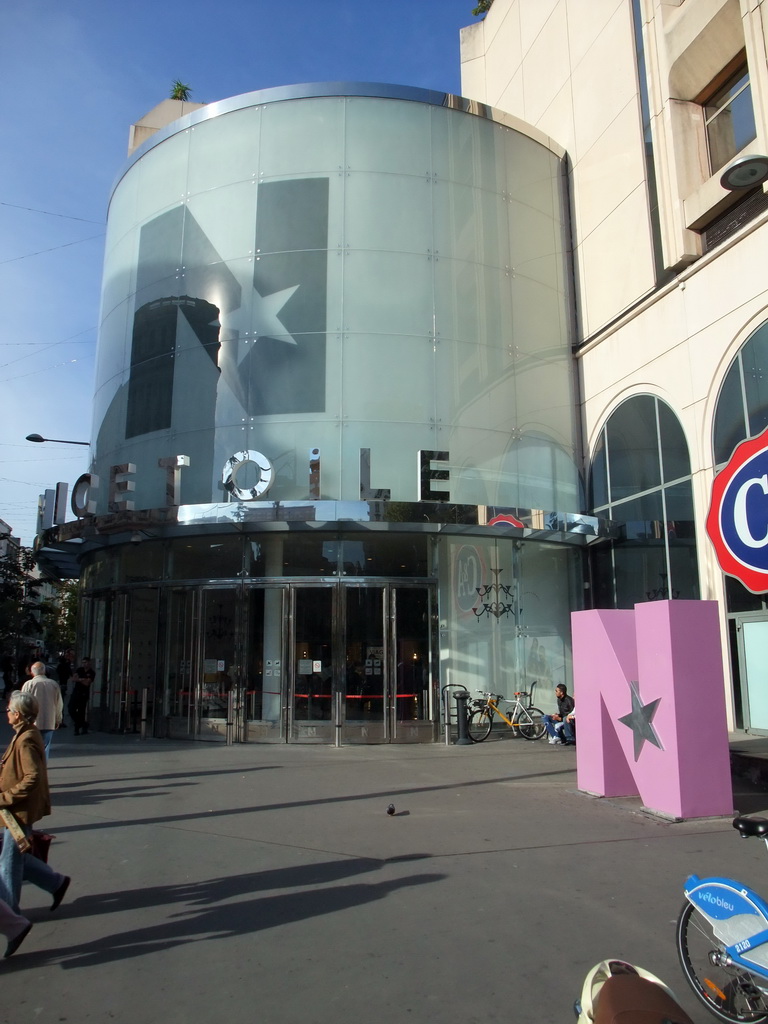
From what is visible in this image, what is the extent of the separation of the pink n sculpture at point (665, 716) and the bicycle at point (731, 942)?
4613 millimetres

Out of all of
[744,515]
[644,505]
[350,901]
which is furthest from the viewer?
[644,505]

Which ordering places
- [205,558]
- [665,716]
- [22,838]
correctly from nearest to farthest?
[22,838] → [665,716] → [205,558]

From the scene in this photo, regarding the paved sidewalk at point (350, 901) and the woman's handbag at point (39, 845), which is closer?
the paved sidewalk at point (350, 901)

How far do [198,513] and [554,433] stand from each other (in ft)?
28.6

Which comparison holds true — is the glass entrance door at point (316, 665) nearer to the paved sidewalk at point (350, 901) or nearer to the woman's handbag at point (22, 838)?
the paved sidewalk at point (350, 901)

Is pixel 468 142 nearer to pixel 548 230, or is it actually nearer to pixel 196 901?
pixel 548 230

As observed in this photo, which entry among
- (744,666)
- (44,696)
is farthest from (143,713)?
(744,666)

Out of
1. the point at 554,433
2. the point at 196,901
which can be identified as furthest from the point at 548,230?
the point at 196,901

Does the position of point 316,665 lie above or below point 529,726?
above

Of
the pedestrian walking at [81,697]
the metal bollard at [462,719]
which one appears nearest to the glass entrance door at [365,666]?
the metal bollard at [462,719]

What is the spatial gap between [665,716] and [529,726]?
26.8 ft

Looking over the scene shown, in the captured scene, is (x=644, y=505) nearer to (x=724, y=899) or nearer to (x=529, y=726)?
(x=529, y=726)

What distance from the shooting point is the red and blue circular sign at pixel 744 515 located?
548 inches

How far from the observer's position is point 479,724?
17078 millimetres
